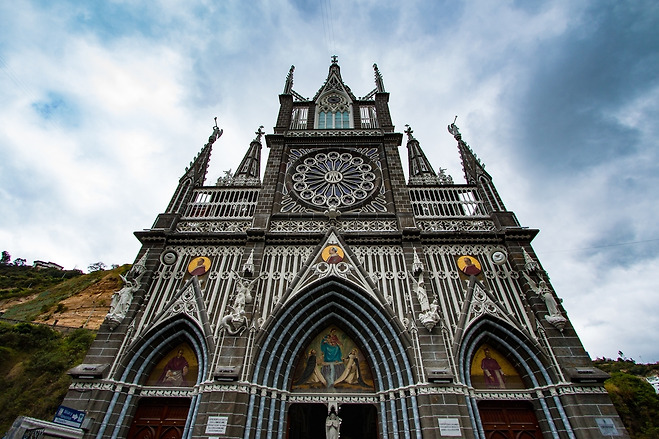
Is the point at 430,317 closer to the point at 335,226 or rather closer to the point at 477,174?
the point at 335,226

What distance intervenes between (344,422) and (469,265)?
8.97m

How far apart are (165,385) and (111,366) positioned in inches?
70.9

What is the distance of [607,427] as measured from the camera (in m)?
9.09

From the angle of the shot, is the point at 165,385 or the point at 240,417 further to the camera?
the point at 165,385

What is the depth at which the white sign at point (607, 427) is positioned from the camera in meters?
9.00

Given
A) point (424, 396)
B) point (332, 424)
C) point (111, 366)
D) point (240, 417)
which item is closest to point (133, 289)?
point (111, 366)

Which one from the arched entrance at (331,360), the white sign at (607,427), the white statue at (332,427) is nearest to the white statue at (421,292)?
the arched entrance at (331,360)

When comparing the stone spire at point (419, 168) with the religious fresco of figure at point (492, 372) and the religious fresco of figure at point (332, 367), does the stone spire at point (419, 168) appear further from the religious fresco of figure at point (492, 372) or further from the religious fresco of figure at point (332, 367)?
the religious fresco of figure at point (332, 367)

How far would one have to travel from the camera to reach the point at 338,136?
18.6 metres

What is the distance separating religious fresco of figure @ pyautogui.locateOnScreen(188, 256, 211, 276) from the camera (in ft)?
42.1

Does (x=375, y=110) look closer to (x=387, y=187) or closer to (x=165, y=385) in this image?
(x=387, y=187)

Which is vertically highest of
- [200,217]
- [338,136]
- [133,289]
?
[338,136]

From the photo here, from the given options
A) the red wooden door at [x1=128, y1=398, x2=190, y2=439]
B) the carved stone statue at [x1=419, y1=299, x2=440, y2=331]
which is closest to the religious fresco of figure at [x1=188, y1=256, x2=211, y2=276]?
the red wooden door at [x1=128, y1=398, x2=190, y2=439]

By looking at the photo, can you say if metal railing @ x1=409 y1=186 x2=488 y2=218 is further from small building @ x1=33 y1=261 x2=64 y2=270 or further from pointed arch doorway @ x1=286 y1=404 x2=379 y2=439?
small building @ x1=33 y1=261 x2=64 y2=270
